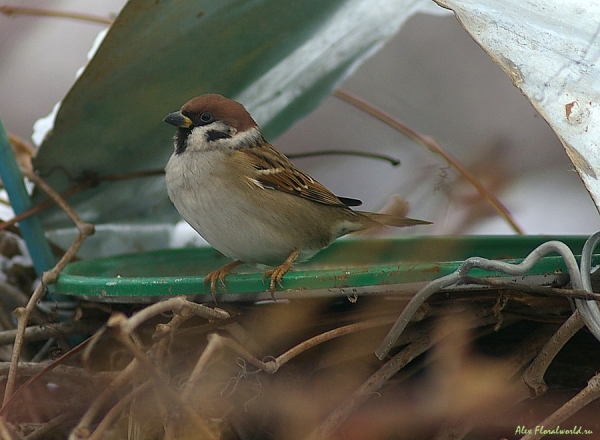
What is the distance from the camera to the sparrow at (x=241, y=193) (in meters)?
1.39

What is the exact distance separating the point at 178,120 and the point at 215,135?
12 cm

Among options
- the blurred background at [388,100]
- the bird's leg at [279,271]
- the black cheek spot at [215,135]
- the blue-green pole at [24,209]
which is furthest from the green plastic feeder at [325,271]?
the blurred background at [388,100]

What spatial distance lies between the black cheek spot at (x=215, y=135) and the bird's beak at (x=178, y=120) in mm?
60

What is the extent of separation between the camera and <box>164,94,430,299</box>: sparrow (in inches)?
54.7

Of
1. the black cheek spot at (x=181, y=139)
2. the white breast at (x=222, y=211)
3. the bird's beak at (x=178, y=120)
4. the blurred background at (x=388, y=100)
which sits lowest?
the blurred background at (x=388, y=100)

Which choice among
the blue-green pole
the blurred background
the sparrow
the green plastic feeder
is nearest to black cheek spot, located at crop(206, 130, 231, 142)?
the sparrow

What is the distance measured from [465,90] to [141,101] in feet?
6.87

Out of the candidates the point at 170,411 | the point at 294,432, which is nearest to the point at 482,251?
the point at 294,432

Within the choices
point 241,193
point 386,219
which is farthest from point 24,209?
point 386,219

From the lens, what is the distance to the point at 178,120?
4.66 ft

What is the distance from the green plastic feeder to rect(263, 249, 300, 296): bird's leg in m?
0.01

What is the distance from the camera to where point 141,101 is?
4.60 ft

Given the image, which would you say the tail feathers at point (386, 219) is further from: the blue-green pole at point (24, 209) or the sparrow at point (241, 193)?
the blue-green pole at point (24, 209)

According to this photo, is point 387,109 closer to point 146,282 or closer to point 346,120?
point 346,120
